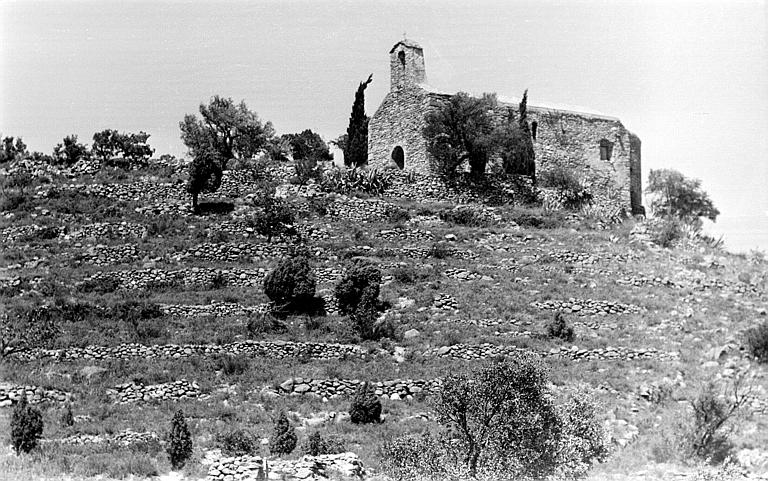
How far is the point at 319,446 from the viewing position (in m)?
15.6

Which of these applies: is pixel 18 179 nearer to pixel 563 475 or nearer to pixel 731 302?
pixel 563 475

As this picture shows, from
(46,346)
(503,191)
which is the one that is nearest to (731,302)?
(503,191)

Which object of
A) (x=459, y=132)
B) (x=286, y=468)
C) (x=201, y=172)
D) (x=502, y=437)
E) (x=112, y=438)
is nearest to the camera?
(x=286, y=468)

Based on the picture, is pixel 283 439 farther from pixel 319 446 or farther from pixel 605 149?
pixel 605 149

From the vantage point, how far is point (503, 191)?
38.0 m

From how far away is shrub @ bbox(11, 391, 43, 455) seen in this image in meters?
15.5

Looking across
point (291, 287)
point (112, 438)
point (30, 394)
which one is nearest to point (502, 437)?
point (112, 438)

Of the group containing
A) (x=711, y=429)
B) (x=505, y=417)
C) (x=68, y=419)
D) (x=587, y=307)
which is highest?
(x=587, y=307)

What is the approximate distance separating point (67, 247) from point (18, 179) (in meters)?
7.22

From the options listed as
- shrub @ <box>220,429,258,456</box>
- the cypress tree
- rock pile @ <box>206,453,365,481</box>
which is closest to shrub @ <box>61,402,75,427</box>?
shrub @ <box>220,429,258,456</box>

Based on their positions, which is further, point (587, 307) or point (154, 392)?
point (587, 307)

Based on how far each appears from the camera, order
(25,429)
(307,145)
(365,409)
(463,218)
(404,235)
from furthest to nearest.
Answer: (307,145), (463,218), (404,235), (365,409), (25,429)

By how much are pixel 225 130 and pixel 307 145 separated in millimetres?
9502

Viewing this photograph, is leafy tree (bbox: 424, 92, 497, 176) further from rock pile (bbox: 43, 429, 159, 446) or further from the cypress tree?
rock pile (bbox: 43, 429, 159, 446)
